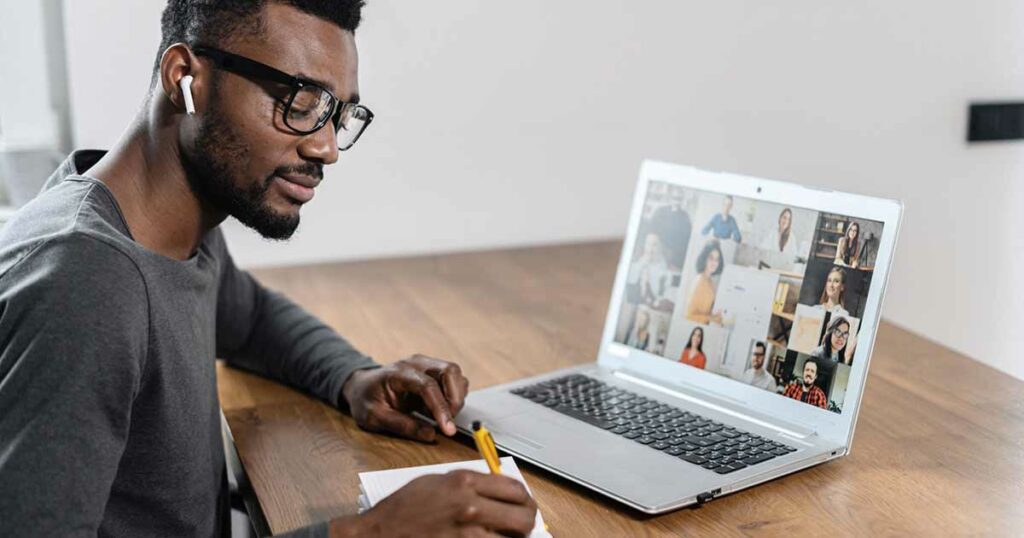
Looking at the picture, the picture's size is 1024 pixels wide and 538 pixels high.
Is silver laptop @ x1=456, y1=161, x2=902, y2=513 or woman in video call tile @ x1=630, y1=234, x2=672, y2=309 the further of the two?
woman in video call tile @ x1=630, y1=234, x2=672, y2=309

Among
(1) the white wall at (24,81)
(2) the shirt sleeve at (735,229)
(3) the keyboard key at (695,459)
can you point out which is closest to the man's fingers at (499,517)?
(3) the keyboard key at (695,459)

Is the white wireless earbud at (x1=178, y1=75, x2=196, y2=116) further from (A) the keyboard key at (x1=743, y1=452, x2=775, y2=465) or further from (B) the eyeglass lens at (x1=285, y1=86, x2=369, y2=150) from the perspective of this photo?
(A) the keyboard key at (x1=743, y1=452, x2=775, y2=465)

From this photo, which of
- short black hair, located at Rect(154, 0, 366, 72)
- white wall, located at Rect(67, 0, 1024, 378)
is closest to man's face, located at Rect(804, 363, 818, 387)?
short black hair, located at Rect(154, 0, 366, 72)

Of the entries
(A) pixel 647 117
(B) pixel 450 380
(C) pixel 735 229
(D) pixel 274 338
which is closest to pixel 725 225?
(C) pixel 735 229

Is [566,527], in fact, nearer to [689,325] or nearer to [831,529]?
[831,529]

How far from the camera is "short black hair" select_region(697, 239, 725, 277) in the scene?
47.9 inches

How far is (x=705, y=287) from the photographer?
1.23 m

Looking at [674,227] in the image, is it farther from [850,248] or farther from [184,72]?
[184,72]

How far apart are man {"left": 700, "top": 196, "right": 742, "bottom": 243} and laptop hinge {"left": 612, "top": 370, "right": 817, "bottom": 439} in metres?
0.18

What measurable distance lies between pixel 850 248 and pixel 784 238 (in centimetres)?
8

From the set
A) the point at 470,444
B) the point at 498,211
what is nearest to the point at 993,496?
the point at 470,444

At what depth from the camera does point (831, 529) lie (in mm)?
925

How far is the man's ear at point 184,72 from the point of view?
3.34 ft

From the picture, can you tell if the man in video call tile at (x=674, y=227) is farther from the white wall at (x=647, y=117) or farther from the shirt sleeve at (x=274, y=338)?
the white wall at (x=647, y=117)
